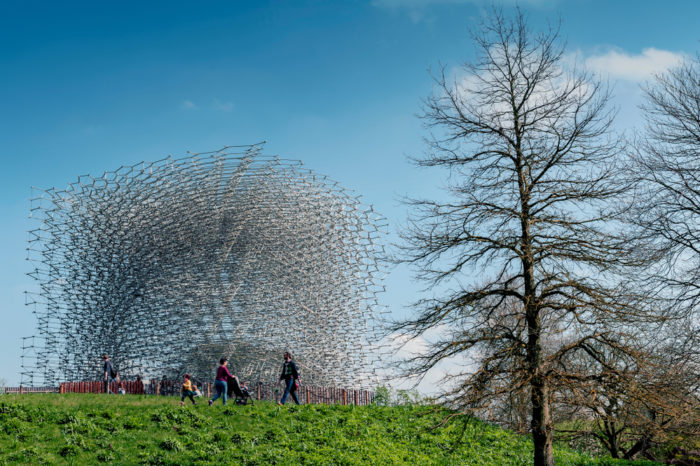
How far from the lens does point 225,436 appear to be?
1430 cm

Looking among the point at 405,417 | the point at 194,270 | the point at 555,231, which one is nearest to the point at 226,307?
the point at 194,270

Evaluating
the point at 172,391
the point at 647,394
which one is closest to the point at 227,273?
the point at 172,391

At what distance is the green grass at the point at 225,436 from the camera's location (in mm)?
12766

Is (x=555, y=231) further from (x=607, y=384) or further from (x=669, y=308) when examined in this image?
(x=669, y=308)

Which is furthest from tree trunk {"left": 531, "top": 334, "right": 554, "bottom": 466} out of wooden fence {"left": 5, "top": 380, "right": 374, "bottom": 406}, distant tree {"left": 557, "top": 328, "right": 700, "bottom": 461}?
wooden fence {"left": 5, "top": 380, "right": 374, "bottom": 406}

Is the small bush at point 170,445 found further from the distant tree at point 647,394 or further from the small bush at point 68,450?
the distant tree at point 647,394

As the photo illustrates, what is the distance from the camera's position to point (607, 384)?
39.1ft

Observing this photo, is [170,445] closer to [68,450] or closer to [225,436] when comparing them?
[225,436]

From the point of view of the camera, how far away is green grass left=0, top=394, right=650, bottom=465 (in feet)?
41.9

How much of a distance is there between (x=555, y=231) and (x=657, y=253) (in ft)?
14.5

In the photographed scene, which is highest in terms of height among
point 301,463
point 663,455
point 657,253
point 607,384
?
point 657,253

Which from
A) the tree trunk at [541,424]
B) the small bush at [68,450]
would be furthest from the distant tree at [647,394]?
the small bush at [68,450]

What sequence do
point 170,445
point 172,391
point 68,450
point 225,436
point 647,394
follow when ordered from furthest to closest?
point 172,391
point 225,436
point 170,445
point 68,450
point 647,394

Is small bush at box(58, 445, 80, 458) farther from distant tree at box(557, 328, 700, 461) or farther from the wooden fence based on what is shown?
the wooden fence
